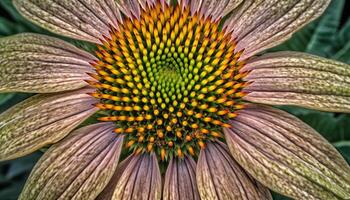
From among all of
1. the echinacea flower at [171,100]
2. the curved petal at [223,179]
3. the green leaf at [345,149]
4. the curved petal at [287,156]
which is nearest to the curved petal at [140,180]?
the echinacea flower at [171,100]

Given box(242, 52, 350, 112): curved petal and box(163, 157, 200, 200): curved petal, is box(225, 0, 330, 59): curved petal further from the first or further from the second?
box(163, 157, 200, 200): curved petal

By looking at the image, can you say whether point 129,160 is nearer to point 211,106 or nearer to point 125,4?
point 211,106

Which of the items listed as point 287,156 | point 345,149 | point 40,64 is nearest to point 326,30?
point 345,149

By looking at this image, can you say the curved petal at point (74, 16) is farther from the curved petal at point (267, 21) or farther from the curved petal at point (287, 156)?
the curved petal at point (287, 156)

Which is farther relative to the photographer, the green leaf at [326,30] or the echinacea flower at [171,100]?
the green leaf at [326,30]

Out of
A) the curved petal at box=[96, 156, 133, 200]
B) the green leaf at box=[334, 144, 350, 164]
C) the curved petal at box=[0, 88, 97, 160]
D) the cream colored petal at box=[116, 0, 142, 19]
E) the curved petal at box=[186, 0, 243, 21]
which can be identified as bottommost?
the green leaf at box=[334, 144, 350, 164]

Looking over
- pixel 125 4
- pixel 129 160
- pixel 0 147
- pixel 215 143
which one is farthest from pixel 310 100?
pixel 0 147

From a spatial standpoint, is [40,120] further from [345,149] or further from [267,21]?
[345,149]

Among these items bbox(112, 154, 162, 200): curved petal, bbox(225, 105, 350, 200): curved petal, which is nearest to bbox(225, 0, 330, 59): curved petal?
bbox(225, 105, 350, 200): curved petal
